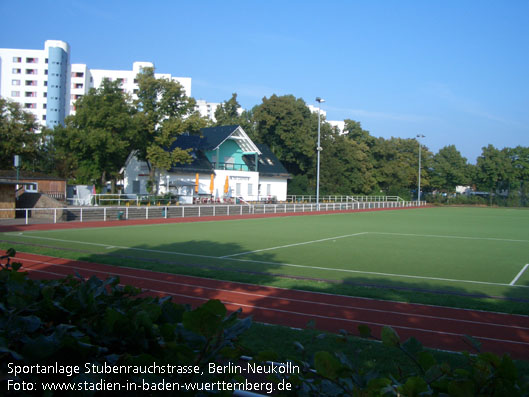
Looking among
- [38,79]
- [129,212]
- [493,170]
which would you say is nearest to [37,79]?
[38,79]

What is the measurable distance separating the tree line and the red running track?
2569 cm

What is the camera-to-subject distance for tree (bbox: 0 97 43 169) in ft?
124

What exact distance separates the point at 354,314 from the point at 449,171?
8126cm

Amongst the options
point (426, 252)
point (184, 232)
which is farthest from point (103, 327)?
point (184, 232)

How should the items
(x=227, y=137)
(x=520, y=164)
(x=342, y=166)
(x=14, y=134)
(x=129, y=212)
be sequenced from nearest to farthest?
(x=129, y=212), (x=14, y=134), (x=227, y=137), (x=342, y=166), (x=520, y=164)

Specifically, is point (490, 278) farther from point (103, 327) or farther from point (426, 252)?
point (103, 327)

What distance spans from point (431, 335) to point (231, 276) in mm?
5334

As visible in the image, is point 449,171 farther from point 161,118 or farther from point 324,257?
point 324,257

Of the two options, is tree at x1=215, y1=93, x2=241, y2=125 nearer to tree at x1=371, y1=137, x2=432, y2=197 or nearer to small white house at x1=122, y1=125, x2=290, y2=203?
small white house at x1=122, y1=125, x2=290, y2=203

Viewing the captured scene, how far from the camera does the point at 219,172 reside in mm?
47406

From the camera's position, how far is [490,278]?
12.1m

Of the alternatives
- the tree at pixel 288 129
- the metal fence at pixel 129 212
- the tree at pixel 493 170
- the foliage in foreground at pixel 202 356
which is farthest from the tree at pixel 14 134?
the tree at pixel 493 170

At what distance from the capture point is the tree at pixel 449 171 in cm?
8219

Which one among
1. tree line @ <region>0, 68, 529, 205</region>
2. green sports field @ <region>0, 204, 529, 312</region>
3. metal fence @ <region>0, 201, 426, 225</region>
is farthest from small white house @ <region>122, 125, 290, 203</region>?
green sports field @ <region>0, 204, 529, 312</region>
